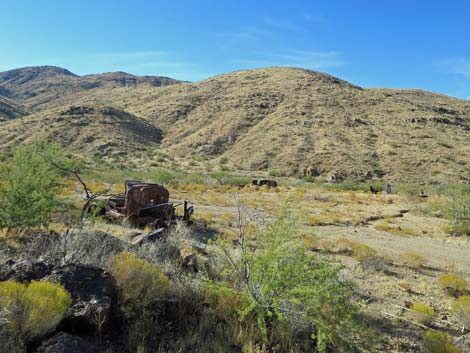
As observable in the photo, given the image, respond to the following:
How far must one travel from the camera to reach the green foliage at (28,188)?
874 centimetres

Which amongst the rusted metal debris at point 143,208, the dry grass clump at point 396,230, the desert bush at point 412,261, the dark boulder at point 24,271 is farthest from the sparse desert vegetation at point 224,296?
the dry grass clump at point 396,230

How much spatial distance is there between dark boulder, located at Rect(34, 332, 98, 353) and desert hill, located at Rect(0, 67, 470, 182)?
48.8m

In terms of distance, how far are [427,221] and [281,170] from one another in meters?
32.8

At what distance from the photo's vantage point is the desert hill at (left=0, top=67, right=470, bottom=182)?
175ft

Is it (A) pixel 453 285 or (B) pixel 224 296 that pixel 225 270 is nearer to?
(B) pixel 224 296

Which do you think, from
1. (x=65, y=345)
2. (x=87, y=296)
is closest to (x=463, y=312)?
(x=87, y=296)

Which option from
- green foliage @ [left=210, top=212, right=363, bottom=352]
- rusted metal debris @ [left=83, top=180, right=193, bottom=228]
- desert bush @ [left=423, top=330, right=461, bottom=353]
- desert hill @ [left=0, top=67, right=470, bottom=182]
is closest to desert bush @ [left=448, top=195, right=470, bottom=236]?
rusted metal debris @ [left=83, top=180, right=193, bottom=228]

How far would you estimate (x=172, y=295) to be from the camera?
19.1 ft

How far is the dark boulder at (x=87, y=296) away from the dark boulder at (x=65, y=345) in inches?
9.6

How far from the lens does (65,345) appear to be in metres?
4.07

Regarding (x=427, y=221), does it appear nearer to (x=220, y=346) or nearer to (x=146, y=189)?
(x=146, y=189)

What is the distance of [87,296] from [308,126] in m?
62.1

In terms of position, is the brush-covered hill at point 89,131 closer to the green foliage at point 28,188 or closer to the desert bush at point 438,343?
the green foliage at point 28,188

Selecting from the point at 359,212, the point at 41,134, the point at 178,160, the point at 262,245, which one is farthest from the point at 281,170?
the point at 262,245
